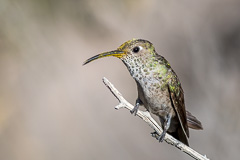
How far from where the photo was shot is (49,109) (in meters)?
5.95

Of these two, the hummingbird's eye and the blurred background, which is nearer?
the hummingbird's eye

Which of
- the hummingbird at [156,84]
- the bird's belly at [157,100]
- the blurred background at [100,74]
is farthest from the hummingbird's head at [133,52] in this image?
the blurred background at [100,74]

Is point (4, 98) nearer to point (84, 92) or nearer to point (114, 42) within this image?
point (84, 92)

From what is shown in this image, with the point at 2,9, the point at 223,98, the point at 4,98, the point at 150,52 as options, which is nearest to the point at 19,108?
the point at 4,98

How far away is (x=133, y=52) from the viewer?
2.51 m

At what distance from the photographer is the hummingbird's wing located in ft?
9.20

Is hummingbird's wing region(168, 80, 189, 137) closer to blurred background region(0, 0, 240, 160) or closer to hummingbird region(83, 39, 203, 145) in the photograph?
hummingbird region(83, 39, 203, 145)

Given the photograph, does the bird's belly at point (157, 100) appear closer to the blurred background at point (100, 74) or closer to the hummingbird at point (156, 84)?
the hummingbird at point (156, 84)

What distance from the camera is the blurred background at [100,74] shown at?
5.65m

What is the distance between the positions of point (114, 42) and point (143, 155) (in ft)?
6.08

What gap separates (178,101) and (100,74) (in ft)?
10.9

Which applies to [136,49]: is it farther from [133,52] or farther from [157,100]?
[157,100]

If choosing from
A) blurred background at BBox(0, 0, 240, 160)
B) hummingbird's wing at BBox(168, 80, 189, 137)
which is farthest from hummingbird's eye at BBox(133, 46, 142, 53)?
blurred background at BBox(0, 0, 240, 160)

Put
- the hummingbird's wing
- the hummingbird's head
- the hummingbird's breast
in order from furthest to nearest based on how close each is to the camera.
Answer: the hummingbird's wing < the hummingbird's breast < the hummingbird's head
